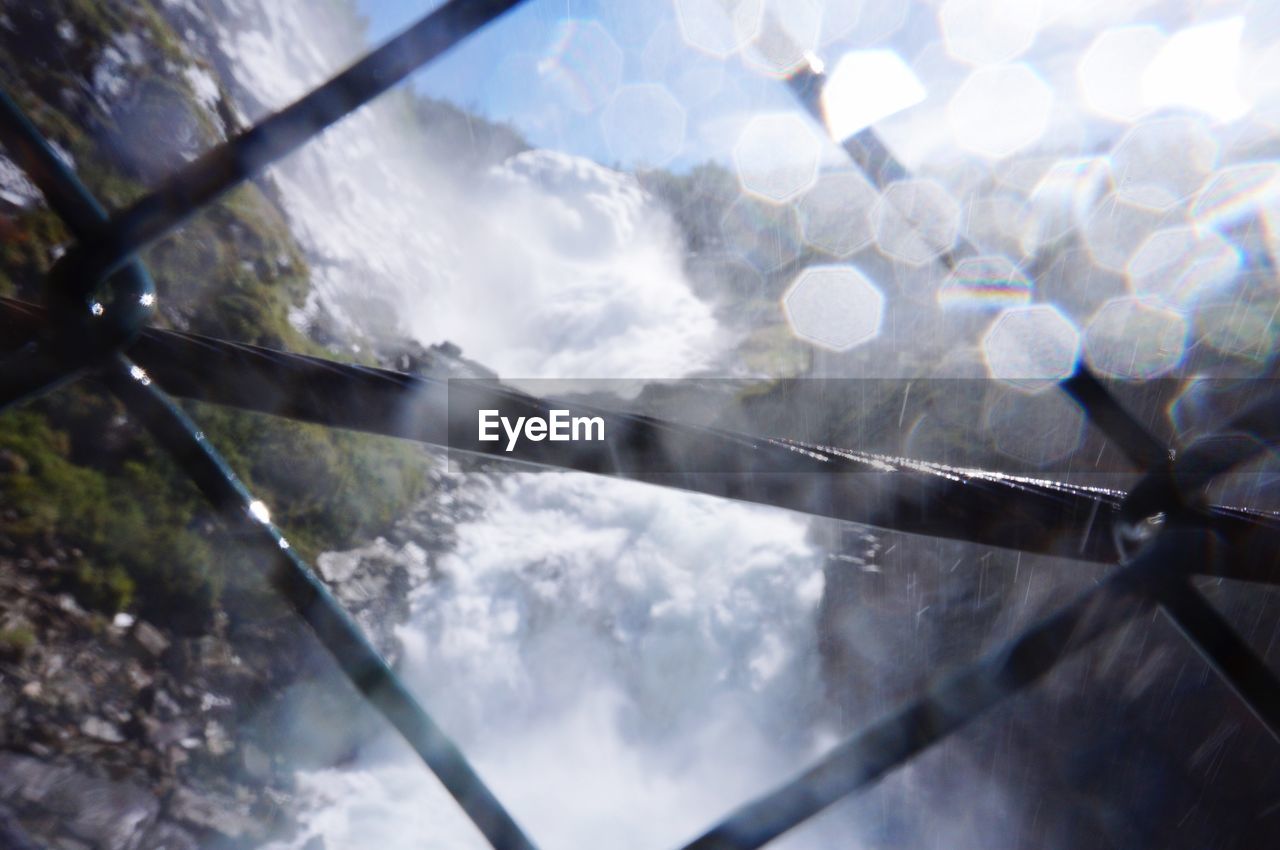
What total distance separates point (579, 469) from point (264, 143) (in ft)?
1.66

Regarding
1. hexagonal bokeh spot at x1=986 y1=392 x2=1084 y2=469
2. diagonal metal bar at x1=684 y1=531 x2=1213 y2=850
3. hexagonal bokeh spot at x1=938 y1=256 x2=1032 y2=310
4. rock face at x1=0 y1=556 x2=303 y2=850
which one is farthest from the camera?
hexagonal bokeh spot at x1=986 y1=392 x2=1084 y2=469

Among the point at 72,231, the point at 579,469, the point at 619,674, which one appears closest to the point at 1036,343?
the point at 579,469

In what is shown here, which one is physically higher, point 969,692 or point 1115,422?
point 1115,422

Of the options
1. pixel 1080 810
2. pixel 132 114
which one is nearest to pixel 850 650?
pixel 1080 810

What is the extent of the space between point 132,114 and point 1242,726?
24.4 m

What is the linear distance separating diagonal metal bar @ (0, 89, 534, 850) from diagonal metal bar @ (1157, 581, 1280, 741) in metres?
0.69

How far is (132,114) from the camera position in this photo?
14797 millimetres

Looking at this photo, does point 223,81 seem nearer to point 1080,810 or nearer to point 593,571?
point 593,571

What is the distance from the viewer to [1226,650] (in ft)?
2.00

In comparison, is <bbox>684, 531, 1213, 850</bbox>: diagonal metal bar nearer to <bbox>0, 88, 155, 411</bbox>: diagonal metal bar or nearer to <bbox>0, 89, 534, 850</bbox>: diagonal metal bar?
<bbox>0, 89, 534, 850</bbox>: diagonal metal bar

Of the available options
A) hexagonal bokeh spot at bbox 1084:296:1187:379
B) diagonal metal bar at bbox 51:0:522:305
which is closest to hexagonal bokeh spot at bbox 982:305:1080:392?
hexagonal bokeh spot at bbox 1084:296:1187:379

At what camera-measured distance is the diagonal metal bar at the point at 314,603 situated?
675 millimetres

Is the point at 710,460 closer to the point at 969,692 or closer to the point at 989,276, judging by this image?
the point at 969,692

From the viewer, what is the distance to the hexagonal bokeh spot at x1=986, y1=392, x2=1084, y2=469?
12.4m
